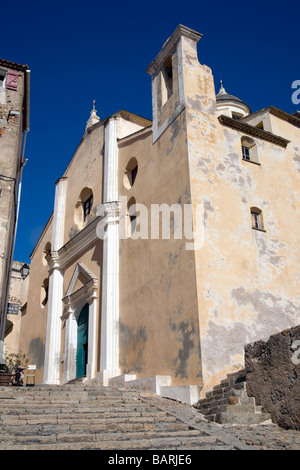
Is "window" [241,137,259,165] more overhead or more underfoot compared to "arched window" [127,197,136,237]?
more overhead

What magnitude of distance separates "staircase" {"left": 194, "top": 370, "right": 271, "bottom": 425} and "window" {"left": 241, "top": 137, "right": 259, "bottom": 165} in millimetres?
7204

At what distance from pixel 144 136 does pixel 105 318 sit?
641cm

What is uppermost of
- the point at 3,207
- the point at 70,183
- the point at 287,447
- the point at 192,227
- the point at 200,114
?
the point at 70,183

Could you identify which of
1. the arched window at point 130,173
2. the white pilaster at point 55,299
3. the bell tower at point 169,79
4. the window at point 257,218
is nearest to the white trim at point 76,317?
the white pilaster at point 55,299

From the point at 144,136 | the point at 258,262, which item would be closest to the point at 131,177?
the point at 144,136

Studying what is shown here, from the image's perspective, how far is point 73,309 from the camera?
727 inches

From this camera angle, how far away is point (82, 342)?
17484mm

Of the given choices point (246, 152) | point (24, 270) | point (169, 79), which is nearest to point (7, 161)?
point (169, 79)

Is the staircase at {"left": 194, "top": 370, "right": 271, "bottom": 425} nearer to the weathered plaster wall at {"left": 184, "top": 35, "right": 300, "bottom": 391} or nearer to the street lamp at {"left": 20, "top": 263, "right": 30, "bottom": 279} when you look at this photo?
the weathered plaster wall at {"left": 184, "top": 35, "right": 300, "bottom": 391}

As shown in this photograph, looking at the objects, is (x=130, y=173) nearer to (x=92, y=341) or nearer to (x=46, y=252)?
Result: (x=92, y=341)

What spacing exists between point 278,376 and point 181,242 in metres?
4.90

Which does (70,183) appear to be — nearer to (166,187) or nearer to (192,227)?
(166,187)

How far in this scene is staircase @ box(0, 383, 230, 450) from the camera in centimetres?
636

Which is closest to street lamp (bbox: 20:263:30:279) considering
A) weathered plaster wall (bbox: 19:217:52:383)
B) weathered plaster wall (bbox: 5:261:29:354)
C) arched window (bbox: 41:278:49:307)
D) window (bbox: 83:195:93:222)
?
weathered plaster wall (bbox: 5:261:29:354)
